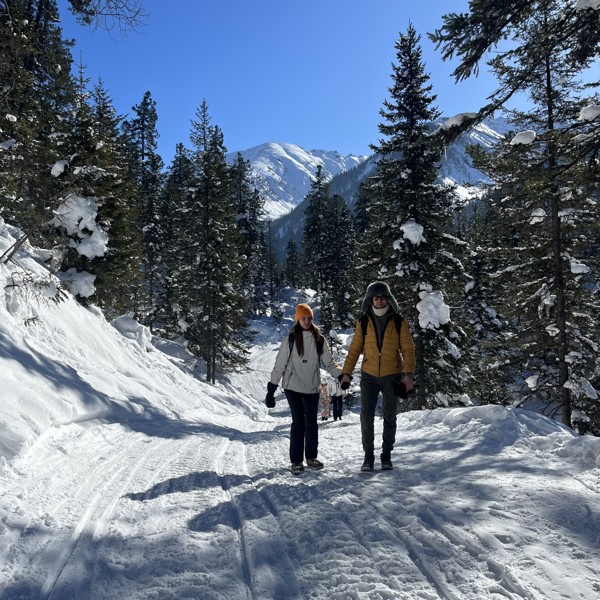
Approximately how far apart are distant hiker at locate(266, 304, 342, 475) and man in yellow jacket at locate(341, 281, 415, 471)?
1.69 feet

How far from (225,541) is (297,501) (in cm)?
112

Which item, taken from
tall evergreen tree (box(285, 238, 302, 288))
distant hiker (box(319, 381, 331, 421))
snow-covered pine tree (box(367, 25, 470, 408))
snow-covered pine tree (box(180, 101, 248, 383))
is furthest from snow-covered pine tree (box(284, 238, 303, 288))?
snow-covered pine tree (box(367, 25, 470, 408))

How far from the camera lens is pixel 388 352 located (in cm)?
584

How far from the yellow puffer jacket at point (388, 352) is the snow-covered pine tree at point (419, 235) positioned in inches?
409

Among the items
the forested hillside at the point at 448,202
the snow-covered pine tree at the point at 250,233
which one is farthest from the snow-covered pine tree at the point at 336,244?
the forested hillside at the point at 448,202

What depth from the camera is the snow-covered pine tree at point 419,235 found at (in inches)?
650

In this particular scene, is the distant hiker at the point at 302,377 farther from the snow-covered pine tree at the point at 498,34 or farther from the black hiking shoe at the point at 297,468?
the snow-covered pine tree at the point at 498,34

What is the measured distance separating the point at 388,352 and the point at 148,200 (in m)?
41.5

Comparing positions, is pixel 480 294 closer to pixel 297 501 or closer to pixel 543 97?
pixel 543 97

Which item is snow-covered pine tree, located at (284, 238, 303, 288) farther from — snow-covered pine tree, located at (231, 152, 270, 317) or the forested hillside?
the forested hillside

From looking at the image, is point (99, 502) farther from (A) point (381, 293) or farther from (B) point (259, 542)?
(A) point (381, 293)

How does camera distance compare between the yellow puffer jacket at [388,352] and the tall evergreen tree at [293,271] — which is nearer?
the yellow puffer jacket at [388,352]

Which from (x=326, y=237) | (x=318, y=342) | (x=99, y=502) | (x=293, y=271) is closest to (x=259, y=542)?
(x=99, y=502)

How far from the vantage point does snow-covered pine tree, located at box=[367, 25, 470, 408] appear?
16500 millimetres
